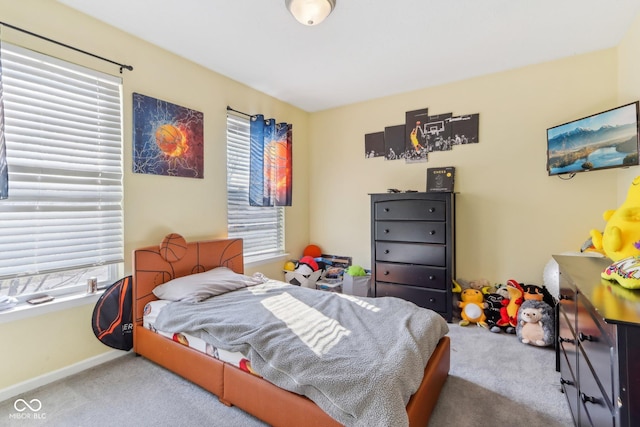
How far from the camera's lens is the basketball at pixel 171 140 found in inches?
100

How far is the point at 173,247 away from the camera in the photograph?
2.51 meters

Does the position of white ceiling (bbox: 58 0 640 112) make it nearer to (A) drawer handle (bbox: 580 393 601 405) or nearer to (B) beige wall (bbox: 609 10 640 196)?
(B) beige wall (bbox: 609 10 640 196)

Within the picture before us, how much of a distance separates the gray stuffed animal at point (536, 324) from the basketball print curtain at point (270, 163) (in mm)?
2703

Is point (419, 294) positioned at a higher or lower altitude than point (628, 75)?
lower

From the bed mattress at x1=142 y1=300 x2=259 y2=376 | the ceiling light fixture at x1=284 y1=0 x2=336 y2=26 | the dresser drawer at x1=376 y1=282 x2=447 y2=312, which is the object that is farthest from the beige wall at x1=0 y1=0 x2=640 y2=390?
the ceiling light fixture at x1=284 y1=0 x2=336 y2=26

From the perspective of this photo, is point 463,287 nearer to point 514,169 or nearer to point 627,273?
point 514,169

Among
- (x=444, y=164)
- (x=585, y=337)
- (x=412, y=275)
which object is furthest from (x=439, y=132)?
(x=585, y=337)

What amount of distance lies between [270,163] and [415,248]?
6.30 ft

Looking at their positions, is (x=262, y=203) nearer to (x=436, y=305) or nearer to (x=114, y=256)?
(x=114, y=256)

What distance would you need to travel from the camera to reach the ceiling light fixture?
1.78 metres

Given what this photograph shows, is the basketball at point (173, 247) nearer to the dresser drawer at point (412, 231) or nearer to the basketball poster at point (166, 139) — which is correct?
the basketball poster at point (166, 139)

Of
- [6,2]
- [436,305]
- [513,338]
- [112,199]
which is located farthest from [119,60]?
[513,338]

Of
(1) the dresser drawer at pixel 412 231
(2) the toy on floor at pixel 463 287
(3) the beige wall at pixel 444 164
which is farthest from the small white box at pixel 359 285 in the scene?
(2) the toy on floor at pixel 463 287

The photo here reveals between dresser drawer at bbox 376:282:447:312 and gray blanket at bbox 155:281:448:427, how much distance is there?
100 centimetres
